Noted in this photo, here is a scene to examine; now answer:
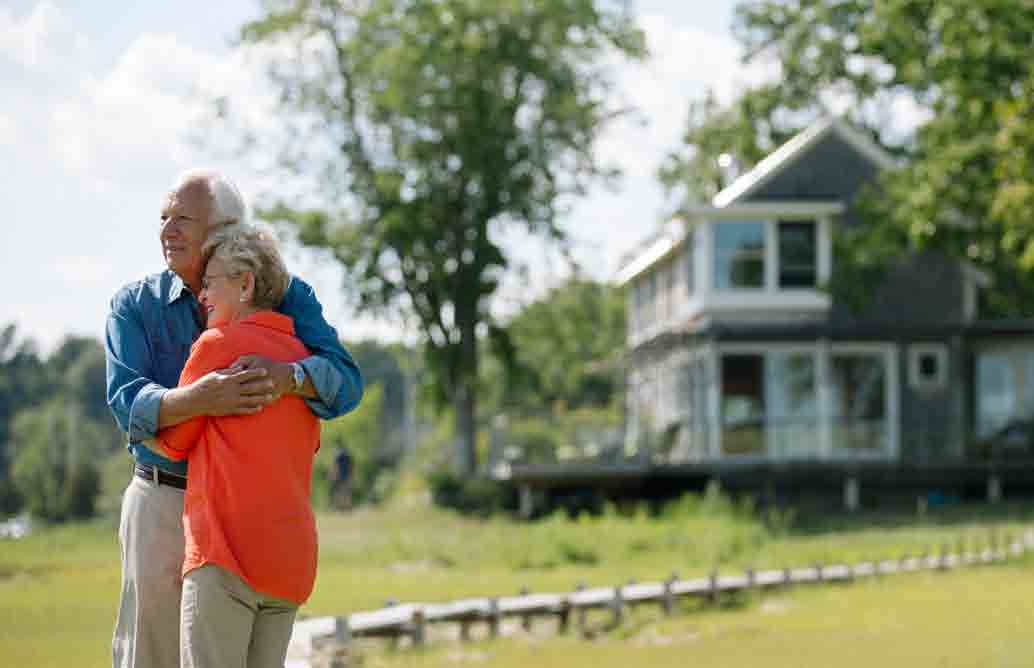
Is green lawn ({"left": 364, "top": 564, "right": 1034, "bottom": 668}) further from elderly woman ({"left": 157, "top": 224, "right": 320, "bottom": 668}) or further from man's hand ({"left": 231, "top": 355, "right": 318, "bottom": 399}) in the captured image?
man's hand ({"left": 231, "top": 355, "right": 318, "bottom": 399})

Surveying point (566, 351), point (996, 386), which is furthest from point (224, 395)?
point (566, 351)

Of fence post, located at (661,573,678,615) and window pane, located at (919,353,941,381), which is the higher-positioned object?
window pane, located at (919,353,941,381)

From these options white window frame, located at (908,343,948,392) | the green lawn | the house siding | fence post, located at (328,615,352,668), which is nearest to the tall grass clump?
the green lawn

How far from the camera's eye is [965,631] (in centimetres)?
1330

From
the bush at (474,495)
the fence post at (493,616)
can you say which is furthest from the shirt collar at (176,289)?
the bush at (474,495)

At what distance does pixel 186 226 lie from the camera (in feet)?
16.6

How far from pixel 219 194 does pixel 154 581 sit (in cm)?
108

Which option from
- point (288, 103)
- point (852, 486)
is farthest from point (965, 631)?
point (288, 103)

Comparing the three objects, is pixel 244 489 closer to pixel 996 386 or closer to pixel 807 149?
pixel 807 149

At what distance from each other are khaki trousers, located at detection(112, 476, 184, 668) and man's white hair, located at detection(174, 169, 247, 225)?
0.77 meters

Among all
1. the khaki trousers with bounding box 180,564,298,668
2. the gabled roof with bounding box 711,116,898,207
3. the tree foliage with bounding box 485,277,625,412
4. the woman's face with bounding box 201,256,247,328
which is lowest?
the khaki trousers with bounding box 180,564,298,668

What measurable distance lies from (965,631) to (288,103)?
30.3 metres

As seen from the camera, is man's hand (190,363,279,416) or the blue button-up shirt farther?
the blue button-up shirt

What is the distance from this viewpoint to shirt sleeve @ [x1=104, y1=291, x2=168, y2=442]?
4.82 metres
